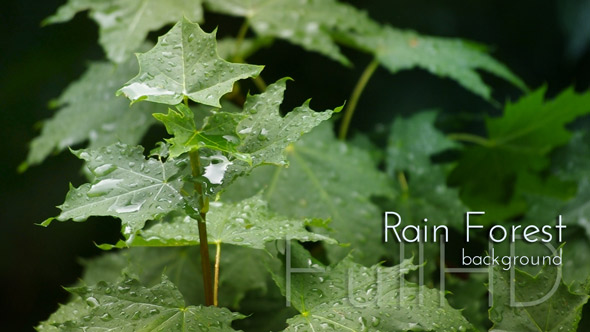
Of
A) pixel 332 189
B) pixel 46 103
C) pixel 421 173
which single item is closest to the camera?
pixel 332 189

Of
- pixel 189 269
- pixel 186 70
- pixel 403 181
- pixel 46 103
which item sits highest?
pixel 186 70

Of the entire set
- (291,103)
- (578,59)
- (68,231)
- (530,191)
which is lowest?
(68,231)

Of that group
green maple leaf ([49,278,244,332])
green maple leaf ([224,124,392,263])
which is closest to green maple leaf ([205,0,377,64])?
green maple leaf ([224,124,392,263])

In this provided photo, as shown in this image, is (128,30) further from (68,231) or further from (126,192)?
(68,231)

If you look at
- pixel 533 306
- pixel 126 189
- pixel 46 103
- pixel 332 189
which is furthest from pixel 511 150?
pixel 46 103

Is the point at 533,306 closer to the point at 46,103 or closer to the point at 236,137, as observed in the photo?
the point at 236,137

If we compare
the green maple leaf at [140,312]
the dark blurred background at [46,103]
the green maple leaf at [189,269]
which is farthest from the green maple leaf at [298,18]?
the green maple leaf at [140,312]

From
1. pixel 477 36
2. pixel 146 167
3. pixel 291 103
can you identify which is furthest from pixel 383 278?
pixel 477 36
